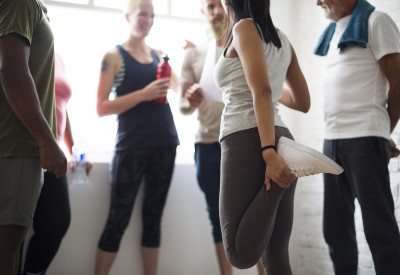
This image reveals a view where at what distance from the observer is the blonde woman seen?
2.38 m

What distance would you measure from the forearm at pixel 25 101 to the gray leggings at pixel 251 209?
53 centimetres

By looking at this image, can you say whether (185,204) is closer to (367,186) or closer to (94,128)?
(94,128)

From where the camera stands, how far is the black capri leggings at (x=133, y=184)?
2.38 metres

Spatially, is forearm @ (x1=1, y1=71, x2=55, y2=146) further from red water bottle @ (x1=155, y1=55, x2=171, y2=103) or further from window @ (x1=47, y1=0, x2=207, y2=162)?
window @ (x1=47, y1=0, x2=207, y2=162)

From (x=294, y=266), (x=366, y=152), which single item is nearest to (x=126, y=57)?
(x=366, y=152)

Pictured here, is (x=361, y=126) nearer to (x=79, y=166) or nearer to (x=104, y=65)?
(x=104, y=65)

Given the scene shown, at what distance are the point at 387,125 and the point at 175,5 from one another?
1816 mm

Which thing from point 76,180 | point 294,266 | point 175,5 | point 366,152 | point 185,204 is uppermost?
point 175,5

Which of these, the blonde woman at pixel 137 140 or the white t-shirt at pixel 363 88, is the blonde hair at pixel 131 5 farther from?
the white t-shirt at pixel 363 88

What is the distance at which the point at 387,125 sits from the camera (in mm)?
1687

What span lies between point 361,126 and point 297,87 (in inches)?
14.7

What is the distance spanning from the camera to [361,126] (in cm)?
167

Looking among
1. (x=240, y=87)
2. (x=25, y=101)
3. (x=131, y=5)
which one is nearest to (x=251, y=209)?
(x=240, y=87)

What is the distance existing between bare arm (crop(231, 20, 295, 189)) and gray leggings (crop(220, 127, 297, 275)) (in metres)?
0.04
